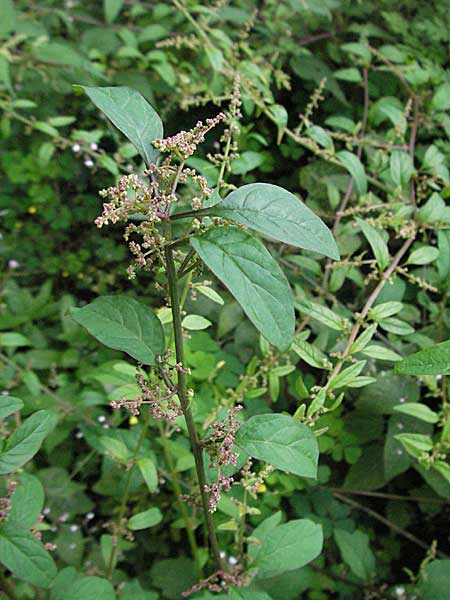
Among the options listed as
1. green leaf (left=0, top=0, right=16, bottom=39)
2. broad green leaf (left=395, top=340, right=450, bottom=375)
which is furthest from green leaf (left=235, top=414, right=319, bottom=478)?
green leaf (left=0, top=0, right=16, bottom=39)

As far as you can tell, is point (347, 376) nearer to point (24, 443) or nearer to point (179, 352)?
point (179, 352)

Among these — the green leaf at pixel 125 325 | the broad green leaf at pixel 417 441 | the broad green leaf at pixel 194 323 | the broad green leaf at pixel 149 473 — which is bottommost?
the broad green leaf at pixel 149 473

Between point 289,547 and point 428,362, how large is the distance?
1.21 ft

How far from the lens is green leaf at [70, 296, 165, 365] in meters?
0.61

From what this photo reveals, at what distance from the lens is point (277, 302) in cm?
50

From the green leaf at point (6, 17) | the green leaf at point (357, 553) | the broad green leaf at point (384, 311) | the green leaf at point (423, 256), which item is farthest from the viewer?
the green leaf at point (6, 17)

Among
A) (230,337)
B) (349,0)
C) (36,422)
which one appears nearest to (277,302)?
(36,422)

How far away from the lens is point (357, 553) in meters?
1.14

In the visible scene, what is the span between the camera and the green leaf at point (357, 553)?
3.69ft

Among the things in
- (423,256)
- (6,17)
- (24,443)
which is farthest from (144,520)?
(6,17)

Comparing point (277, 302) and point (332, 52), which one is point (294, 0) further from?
point (277, 302)

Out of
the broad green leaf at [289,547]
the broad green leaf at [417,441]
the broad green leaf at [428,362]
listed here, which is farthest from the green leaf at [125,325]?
the broad green leaf at [417,441]

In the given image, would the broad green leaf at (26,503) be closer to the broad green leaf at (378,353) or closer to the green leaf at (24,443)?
the green leaf at (24,443)

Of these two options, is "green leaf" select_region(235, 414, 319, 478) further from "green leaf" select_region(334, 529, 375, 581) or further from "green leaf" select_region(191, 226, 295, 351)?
"green leaf" select_region(334, 529, 375, 581)
